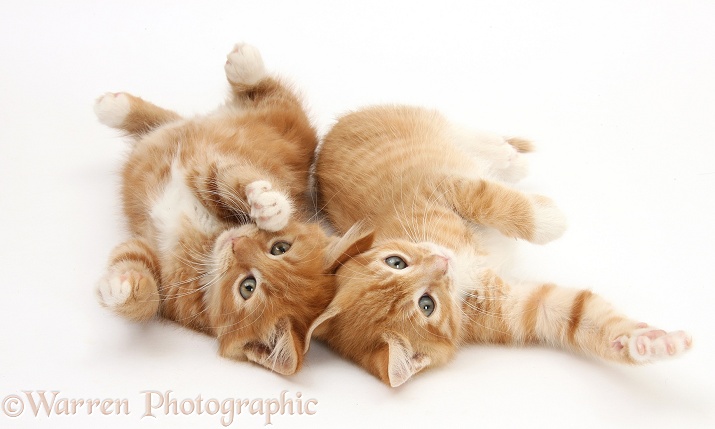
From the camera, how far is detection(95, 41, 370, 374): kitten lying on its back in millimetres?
2381

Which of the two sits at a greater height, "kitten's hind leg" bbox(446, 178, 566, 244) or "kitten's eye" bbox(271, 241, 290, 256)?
"kitten's hind leg" bbox(446, 178, 566, 244)

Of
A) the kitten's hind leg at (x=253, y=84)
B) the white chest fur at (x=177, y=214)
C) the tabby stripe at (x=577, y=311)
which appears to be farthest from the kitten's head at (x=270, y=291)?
the kitten's hind leg at (x=253, y=84)

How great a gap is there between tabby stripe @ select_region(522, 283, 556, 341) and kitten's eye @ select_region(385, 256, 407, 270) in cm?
53

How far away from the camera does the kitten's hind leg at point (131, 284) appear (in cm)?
243

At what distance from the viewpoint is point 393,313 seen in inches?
93.4

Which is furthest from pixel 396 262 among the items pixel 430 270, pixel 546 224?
pixel 546 224

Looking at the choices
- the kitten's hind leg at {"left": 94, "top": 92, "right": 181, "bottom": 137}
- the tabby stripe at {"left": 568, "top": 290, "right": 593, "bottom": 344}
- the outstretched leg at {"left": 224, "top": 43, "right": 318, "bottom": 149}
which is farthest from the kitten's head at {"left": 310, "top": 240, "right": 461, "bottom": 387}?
the kitten's hind leg at {"left": 94, "top": 92, "right": 181, "bottom": 137}

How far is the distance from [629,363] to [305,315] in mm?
1141

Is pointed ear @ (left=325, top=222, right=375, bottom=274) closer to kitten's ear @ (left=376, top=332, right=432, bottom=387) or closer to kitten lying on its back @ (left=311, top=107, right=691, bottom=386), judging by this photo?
kitten lying on its back @ (left=311, top=107, right=691, bottom=386)

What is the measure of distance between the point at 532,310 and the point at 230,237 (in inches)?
47.0

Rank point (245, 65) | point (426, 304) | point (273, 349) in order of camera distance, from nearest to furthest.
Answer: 1. point (273, 349)
2. point (426, 304)
3. point (245, 65)

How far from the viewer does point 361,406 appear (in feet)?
7.39

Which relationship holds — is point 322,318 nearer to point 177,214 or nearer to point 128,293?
point 128,293

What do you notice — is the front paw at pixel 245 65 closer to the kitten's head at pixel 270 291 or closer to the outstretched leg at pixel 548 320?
the kitten's head at pixel 270 291
